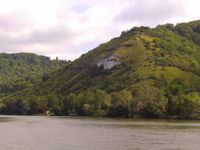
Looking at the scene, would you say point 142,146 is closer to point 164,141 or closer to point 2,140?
point 164,141

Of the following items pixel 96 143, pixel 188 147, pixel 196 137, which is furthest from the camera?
pixel 196 137

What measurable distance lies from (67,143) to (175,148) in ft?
62.0

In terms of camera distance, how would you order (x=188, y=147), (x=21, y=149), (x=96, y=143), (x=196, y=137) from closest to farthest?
(x=21, y=149)
(x=188, y=147)
(x=96, y=143)
(x=196, y=137)

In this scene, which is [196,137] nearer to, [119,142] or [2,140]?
[119,142]

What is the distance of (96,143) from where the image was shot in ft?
283

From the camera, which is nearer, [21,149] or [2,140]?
[21,149]

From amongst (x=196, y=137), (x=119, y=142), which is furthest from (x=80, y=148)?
(x=196, y=137)

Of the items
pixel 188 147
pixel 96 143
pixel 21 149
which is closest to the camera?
pixel 21 149

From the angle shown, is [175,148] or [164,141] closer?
[175,148]

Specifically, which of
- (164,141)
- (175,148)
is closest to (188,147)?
(175,148)

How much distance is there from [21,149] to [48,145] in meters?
7.41

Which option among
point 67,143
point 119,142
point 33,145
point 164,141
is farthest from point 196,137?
point 33,145

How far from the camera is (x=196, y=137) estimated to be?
101 metres

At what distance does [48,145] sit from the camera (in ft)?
265
